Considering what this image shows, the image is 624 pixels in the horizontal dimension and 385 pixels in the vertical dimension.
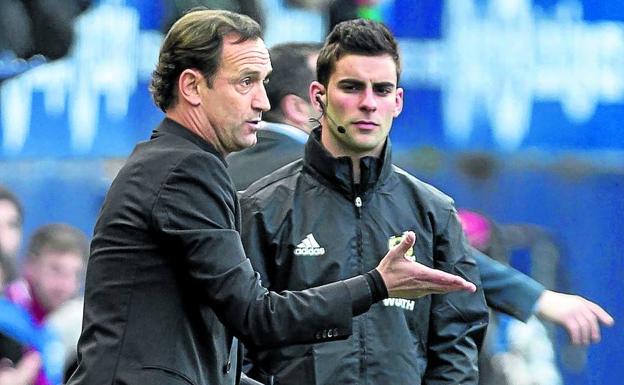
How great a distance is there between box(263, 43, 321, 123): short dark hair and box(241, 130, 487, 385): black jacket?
2.93 feet

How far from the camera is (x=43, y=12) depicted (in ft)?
25.3

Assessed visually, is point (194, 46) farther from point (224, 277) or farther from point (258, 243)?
point (258, 243)

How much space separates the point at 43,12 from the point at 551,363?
2.85m

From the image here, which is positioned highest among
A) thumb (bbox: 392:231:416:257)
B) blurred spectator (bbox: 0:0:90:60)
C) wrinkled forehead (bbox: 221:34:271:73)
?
wrinkled forehead (bbox: 221:34:271:73)

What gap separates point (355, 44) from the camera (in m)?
5.07

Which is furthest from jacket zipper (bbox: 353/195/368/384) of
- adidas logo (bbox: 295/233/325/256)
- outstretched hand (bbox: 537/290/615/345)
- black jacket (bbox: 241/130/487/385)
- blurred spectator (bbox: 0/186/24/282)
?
blurred spectator (bbox: 0/186/24/282)

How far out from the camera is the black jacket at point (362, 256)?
4.74m

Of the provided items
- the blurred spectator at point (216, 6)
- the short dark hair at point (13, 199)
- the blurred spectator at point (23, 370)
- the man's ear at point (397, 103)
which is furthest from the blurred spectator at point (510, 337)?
the man's ear at point (397, 103)

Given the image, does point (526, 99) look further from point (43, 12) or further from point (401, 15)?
point (43, 12)

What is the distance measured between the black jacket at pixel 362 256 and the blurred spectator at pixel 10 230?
258cm

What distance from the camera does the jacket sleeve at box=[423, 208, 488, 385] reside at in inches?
193

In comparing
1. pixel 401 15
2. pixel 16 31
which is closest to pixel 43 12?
pixel 16 31

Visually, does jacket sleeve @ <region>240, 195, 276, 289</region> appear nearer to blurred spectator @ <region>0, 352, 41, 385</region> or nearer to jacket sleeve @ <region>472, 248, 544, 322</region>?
jacket sleeve @ <region>472, 248, 544, 322</region>

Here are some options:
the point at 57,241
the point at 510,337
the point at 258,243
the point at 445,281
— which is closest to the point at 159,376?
the point at 445,281
